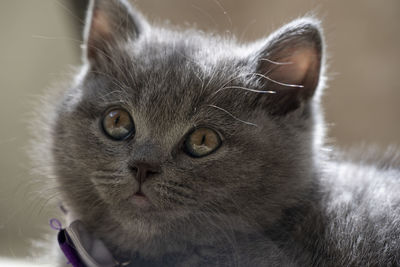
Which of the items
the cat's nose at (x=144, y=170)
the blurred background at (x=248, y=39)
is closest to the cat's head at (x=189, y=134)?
the cat's nose at (x=144, y=170)

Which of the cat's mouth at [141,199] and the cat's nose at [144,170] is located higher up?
the cat's nose at [144,170]

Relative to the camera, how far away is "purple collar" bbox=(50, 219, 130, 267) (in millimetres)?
1304

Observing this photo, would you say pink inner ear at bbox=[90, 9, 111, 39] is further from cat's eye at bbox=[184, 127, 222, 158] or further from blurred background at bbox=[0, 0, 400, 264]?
cat's eye at bbox=[184, 127, 222, 158]

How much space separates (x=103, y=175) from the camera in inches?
51.4

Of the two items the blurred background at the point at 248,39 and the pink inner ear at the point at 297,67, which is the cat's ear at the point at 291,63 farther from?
the blurred background at the point at 248,39

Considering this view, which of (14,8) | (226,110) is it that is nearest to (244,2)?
(14,8)

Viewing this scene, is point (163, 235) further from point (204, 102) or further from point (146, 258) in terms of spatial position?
point (204, 102)

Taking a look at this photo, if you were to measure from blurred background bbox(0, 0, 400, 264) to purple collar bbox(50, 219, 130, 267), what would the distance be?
24.9 inches

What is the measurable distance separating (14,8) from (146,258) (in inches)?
52.9

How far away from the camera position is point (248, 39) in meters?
2.18

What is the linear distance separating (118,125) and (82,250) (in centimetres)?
34

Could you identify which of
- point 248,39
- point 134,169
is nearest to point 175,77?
point 134,169

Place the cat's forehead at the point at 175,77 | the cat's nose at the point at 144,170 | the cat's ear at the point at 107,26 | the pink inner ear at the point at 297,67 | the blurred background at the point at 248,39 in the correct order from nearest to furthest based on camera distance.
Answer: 1. the cat's nose at the point at 144,170
2. the cat's forehead at the point at 175,77
3. the pink inner ear at the point at 297,67
4. the cat's ear at the point at 107,26
5. the blurred background at the point at 248,39

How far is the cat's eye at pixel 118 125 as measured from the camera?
1.35 m
